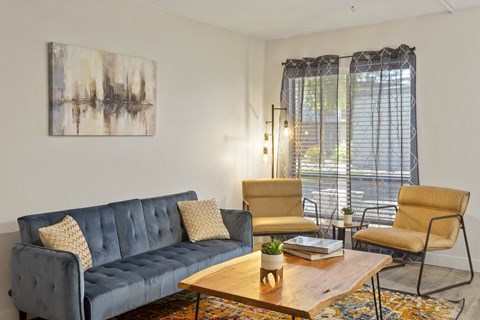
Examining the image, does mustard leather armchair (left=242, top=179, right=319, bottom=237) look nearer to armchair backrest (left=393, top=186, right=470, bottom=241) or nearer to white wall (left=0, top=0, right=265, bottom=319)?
white wall (left=0, top=0, right=265, bottom=319)

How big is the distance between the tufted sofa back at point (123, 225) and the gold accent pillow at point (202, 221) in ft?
0.31

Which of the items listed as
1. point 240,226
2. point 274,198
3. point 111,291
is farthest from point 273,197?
point 111,291

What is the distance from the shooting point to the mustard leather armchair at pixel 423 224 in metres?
4.19

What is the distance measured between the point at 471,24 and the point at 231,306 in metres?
3.45

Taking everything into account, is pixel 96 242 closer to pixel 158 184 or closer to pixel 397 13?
pixel 158 184

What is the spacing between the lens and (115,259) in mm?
3688

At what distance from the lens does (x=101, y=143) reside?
4082 mm

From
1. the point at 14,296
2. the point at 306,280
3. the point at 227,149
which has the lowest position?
the point at 14,296

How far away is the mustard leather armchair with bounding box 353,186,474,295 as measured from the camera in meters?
4.19

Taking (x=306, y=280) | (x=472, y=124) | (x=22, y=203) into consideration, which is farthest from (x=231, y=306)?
(x=472, y=124)

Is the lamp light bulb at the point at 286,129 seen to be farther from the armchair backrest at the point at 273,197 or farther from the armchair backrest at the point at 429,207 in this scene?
the armchair backrest at the point at 429,207

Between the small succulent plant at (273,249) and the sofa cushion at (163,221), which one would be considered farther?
the sofa cushion at (163,221)

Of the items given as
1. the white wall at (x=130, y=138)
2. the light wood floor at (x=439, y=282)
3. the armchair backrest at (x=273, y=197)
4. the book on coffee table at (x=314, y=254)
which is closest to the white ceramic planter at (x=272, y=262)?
the book on coffee table at (x=314, y=254)

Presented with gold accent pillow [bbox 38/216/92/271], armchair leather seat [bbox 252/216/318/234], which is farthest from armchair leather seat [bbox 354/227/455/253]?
gold accent pillow [bbox 38/216/92/271]
